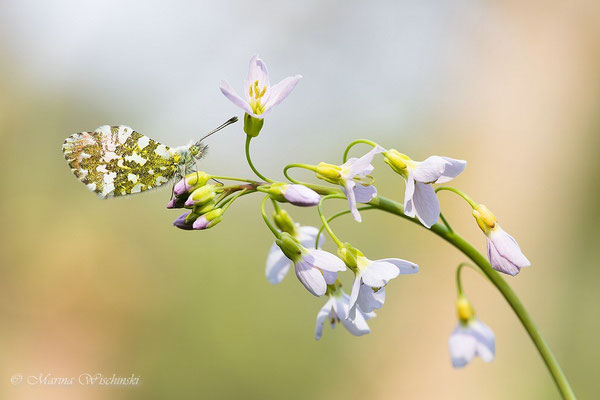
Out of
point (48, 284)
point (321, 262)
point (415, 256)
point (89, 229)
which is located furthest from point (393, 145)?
point (321, 262)

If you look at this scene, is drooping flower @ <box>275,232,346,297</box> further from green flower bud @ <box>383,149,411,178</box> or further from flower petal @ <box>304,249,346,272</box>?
green flower bud @ <box>383,149,411,178</box>

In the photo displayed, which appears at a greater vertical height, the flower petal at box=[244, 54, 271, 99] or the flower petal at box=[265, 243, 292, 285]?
the flower petal at box=[244, 54, 271, 99]

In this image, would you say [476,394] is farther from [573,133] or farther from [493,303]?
[573,133]

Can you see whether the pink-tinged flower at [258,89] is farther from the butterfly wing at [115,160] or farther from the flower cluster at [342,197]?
the butterfly wing at [115,160]

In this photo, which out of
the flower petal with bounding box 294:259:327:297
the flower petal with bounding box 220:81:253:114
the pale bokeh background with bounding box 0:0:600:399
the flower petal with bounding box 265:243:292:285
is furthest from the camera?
the pale bokeh background with bounding box 0:0:600:399

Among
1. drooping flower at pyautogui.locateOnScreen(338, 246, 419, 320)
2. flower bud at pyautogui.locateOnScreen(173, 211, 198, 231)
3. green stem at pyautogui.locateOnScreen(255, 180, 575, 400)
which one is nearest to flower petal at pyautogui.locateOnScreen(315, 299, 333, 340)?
drooping flower at pyautogui.locateOnScreen(338, 246, 419, 320)

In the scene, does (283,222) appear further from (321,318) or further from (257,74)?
(257,74)

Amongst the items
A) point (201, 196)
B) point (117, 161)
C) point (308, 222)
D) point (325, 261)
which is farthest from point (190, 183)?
point (308, 222)
